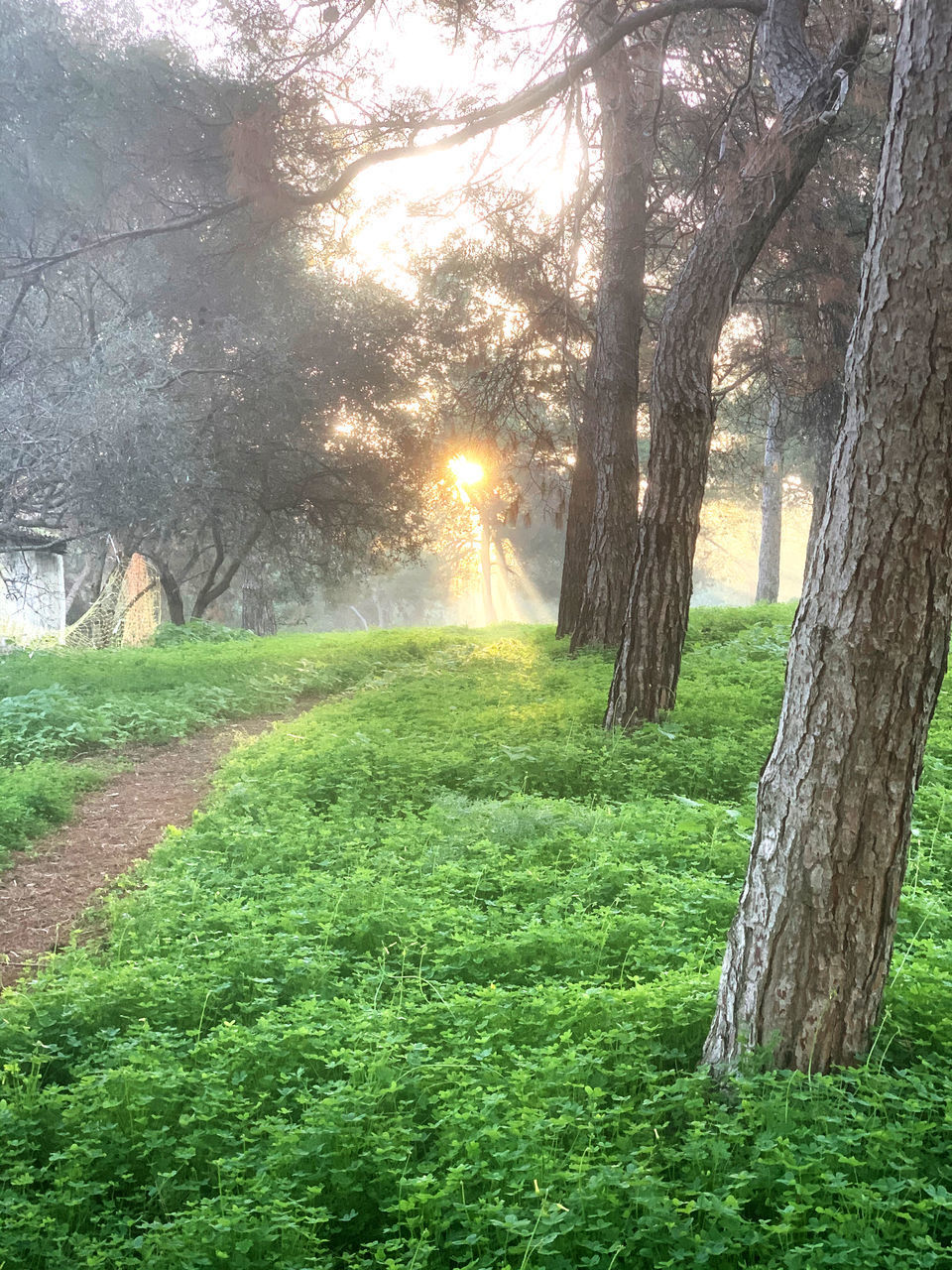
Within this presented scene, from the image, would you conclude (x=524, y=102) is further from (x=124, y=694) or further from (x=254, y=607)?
(x=254, y=607)

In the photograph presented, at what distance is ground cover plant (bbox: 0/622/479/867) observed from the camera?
8258 millimetres

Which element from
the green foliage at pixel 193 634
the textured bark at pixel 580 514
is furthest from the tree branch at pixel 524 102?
the green foliage at pixel 193 634

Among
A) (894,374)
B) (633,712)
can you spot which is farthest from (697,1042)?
(633,712)

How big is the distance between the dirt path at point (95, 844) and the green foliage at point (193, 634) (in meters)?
10.3

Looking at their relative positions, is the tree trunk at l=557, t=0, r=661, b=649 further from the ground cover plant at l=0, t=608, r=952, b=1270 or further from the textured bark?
the ground cover plant at l=0, t=608, r=952, b=1270

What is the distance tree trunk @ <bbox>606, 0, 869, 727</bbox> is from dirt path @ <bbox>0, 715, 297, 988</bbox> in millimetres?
3995

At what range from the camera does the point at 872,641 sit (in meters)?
3.18

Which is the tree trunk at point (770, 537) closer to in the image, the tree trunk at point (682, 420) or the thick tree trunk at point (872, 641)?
the tree trunk at point (682, 420)

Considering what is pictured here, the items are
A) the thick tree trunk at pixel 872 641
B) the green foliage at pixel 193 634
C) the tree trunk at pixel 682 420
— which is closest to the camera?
the thick tree trunk at pixel 872 641

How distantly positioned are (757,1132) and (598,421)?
35.2ft

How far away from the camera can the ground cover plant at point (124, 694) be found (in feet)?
27.1

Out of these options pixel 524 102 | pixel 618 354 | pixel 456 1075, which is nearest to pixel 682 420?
pixel 524 102

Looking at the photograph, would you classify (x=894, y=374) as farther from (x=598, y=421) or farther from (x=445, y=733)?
(x=598, y=421)

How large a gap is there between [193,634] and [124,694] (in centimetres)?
903
